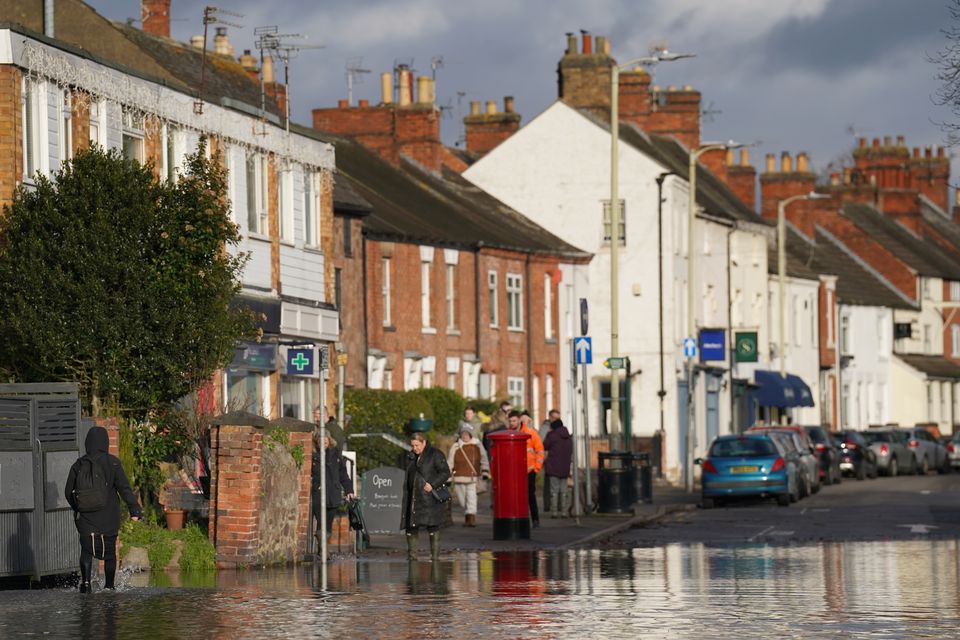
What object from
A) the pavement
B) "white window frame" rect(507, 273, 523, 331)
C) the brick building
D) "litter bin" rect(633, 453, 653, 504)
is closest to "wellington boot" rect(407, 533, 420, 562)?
the pavement

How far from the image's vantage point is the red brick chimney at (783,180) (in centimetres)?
8600

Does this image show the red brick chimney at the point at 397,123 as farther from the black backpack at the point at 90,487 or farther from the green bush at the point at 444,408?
the black backpack at the point at 90,487

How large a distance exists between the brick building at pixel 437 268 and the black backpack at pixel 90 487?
1057 inches

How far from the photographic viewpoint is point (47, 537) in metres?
20.6

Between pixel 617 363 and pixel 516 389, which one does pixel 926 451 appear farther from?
pixel 617 363

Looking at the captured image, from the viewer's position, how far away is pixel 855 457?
59.3 m

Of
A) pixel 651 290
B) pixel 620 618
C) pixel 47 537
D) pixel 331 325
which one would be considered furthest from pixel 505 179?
pixel 620 618

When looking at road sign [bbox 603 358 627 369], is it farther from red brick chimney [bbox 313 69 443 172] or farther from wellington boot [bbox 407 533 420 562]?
red brick chimney [bbox 313 69 443 172]

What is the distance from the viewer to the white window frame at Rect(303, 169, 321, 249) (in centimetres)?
3859

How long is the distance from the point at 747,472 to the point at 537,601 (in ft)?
77.3

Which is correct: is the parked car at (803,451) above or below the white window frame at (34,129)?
below

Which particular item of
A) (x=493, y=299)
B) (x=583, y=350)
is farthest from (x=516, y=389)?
(x=583, y=350)

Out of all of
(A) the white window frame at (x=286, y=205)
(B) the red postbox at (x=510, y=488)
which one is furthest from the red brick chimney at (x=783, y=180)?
(B) the red postbox at (x=510, y=488)

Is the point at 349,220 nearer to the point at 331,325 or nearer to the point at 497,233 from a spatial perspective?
the point at 331,325
